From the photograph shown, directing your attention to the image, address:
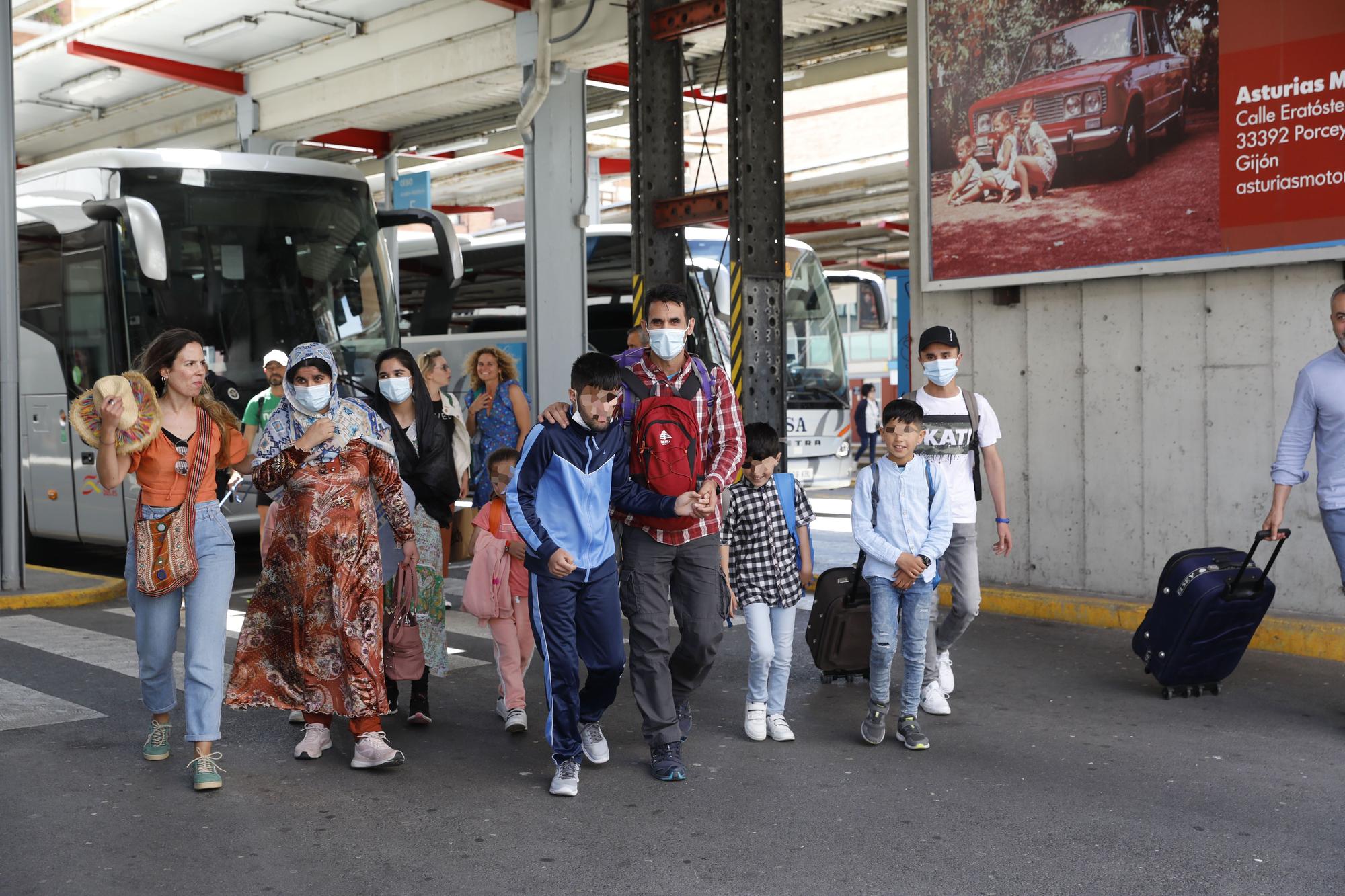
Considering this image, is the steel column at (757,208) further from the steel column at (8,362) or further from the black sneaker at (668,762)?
→ the steel column at (8,362)

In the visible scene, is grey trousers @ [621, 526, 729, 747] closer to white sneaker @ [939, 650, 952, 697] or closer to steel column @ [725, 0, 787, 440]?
white sneaker @ [939, 650, 952, 697]

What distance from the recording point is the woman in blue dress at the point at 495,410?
9594 mm

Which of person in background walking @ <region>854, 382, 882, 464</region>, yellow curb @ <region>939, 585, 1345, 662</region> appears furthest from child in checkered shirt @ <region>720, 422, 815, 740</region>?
person in background walking @ <region>854, 382, 882, 464</region>

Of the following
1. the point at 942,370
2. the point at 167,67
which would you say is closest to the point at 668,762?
the point at 942,370

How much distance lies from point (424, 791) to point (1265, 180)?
601cm

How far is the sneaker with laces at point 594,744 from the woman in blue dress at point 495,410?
13.7ft

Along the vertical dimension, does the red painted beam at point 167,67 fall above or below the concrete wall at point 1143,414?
above

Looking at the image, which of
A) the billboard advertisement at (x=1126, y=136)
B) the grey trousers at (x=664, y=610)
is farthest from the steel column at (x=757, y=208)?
the grey trousers at (x=664, y=610)

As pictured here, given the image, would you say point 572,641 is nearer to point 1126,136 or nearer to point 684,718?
point 684,718

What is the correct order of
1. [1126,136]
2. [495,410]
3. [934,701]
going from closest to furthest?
[934,701]
[1126,136]
[495,410]

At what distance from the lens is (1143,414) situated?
8820 millimetres

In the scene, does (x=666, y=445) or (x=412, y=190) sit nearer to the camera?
(x=666, y=445)

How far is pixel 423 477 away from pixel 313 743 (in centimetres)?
125

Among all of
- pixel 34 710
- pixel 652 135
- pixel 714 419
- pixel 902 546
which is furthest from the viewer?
pixel 652 135
